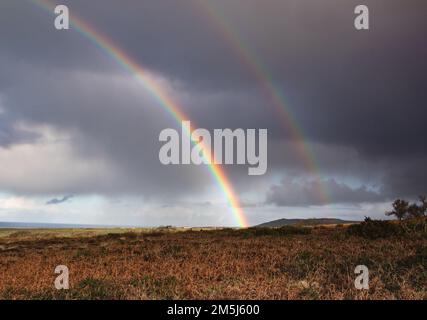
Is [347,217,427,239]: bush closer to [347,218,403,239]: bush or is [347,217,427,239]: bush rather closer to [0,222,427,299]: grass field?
[347,218,403,239]: bush

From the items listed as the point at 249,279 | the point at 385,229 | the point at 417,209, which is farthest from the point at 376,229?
the point at 417,209

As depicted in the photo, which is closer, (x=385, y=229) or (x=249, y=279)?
(x=249, y=279)

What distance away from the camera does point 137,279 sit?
10359 mm

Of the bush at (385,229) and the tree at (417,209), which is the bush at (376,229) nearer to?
the bush at (385,229)

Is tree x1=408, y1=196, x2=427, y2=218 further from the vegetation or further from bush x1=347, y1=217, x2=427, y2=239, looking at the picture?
bush x1=347, y1=217, x2=427, y2=239

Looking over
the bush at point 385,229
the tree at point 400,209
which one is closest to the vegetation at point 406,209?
the tree at point 400,209

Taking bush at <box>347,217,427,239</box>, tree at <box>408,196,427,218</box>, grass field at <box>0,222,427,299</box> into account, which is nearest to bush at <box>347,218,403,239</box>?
bush at <box>347,217,427,239</box>

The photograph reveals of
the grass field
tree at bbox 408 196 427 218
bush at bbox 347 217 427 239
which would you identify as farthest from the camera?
tree at bbox 408 196 427 218

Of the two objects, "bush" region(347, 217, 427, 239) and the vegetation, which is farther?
the vegetation

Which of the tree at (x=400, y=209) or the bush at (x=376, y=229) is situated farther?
the tree at (x=400, y=209)

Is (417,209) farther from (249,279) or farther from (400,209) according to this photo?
(249,279)

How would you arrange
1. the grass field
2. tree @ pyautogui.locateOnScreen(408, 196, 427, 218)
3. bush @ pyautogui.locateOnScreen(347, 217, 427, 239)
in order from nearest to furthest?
the grass field → bush @ pyautogui.locateOnScreen(347, 217, 427, 239) → tree @ pyautogui.locateOnScreen(408, 196, 427, 218)

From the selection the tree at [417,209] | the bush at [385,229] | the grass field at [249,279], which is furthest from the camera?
the tree at [417,209]
